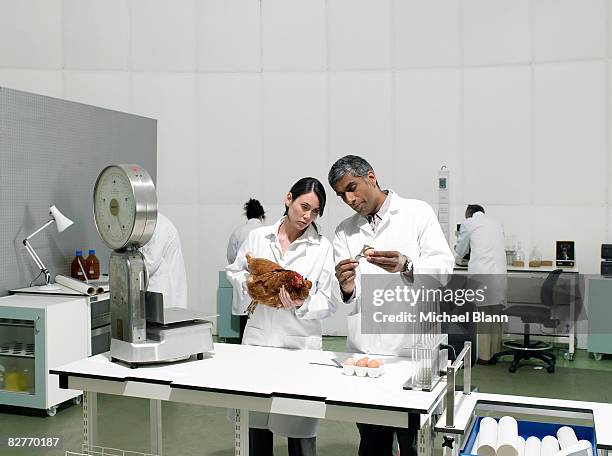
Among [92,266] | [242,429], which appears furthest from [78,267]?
[242,429]

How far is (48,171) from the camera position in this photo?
520 centimetres

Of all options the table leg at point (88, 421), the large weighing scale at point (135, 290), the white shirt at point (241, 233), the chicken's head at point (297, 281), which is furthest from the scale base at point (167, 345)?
the white shirt at point (241, 233)

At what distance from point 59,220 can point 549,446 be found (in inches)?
151

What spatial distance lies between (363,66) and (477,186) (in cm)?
175

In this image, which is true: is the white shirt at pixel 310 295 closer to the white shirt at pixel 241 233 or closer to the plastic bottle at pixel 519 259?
the white shirt at pixel 241 233

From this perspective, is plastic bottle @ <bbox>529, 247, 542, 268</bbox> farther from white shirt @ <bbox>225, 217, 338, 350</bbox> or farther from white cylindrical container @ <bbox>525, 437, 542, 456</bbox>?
white cylindrical container @ <bbox>525, 437, 542, 456</bbox>

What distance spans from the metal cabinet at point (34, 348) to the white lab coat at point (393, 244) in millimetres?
2405

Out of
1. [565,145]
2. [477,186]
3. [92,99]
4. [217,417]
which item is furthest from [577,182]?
[92,99]

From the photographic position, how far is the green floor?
4.18 metres

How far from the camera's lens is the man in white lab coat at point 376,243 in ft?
9.57

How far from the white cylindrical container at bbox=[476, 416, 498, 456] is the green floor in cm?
169

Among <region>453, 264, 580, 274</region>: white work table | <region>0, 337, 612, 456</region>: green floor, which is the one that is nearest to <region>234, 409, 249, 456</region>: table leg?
<region>0, 337, 612, 456</region>: green floor

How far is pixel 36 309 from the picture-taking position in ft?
14.8

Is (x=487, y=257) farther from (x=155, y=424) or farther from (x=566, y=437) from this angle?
(x=566, y=437)
